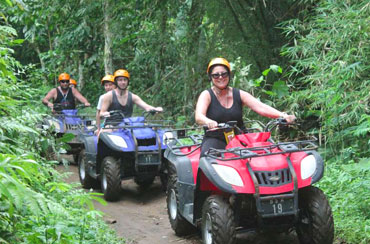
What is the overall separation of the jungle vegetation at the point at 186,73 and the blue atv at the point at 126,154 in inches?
20.7

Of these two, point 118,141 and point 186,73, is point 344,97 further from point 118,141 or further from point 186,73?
point 186,73

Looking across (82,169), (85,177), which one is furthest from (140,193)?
(82,169)

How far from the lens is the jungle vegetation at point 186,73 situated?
4.17 m

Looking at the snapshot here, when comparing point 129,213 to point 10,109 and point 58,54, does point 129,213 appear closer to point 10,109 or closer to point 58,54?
point 10,109

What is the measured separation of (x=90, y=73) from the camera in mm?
17359

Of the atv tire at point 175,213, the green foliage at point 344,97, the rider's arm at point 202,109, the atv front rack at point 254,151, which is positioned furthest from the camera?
the green foliage at point 344,97

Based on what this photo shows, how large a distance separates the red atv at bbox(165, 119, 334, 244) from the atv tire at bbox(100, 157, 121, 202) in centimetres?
298

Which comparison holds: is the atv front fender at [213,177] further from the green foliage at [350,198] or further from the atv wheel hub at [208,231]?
the green foliage at [350,198]

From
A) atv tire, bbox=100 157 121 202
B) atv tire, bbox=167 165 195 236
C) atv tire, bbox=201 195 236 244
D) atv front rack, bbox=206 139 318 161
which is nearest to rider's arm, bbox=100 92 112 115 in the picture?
atv tire, bbox=100 157 121 202

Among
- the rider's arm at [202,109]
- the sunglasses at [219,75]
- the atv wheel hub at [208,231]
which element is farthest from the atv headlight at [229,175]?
the sunglasses at [219,75]

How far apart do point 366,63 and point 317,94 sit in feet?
2.61

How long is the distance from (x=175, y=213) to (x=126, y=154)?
2.31 meters

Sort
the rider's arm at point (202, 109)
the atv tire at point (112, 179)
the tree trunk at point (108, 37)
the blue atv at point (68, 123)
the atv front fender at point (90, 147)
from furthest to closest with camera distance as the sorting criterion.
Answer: the tree trunk at point (108, 37) < the blue atv at point (68, 123) < the atv front fender at point (90, 147) < the atv tire at point (112, 179) < the rider's arm at point (202, 109)

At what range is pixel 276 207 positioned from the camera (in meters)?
4.36
